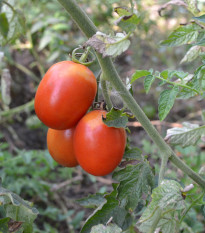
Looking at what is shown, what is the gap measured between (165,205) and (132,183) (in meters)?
0.16

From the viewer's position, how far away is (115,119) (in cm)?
95

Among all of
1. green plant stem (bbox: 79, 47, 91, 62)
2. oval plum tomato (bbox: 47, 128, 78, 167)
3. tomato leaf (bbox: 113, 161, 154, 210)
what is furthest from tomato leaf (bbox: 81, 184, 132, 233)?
green plant stem (bbox: 79, 47, 91, 62)

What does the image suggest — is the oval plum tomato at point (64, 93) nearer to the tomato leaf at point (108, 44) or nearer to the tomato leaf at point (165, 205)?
the tomato leaf at point (108, 44)

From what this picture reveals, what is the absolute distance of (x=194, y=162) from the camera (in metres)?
1.77

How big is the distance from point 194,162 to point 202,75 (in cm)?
91

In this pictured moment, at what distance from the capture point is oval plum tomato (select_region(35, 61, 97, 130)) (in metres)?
0.94

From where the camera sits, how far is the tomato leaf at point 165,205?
852mm

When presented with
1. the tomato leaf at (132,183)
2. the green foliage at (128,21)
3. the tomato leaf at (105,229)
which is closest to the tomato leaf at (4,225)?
the tomato leaf at (105,229)

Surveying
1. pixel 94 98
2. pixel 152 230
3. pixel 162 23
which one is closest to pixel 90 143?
pixel 94 98

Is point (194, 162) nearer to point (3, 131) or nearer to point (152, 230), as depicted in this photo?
point (152, 230)

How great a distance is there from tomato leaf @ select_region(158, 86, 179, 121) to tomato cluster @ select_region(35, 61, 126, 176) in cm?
14

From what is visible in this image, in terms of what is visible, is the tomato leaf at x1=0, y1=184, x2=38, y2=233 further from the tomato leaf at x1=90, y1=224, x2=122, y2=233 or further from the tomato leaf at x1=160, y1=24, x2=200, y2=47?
the tomato leaf at x1=160, y1=24, x2=200, y2=47

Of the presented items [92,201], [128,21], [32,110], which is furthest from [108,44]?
[32,110]

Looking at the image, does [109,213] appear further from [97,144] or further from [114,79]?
[114,79]
